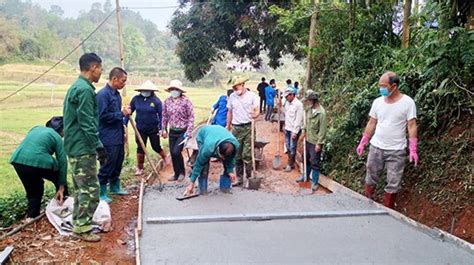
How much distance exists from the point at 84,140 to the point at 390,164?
3.11 metres

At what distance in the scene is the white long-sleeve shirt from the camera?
7289 millimetres

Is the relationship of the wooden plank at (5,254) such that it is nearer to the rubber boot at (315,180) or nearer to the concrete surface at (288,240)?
the concrete surface at (288,240)

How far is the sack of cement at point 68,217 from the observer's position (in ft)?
12.9

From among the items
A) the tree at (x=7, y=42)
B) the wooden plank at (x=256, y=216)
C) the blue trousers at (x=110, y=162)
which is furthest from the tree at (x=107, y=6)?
the wooden plank at (x=256, y=216)

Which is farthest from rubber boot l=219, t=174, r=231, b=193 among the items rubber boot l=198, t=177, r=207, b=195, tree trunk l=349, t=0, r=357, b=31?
tree trunk l=349, t=0, r=357, b=31

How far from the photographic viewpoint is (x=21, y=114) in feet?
81.6

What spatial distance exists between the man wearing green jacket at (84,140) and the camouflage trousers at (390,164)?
2875mm

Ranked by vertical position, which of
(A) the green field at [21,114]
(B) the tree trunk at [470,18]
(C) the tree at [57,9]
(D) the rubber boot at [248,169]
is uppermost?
(C) the tree at [57,9]

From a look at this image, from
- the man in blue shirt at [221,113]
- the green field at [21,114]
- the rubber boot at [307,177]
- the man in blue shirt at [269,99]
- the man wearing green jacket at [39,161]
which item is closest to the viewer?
the man wearing green jacket at [39,161]

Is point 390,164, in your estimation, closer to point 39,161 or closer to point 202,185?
point 202,185

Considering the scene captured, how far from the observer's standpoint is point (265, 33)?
49.3 ft

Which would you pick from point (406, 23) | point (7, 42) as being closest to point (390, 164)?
point (406, 23)

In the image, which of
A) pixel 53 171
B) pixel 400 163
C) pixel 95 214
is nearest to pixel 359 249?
pixel 400 163

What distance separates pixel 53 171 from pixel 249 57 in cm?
1423
